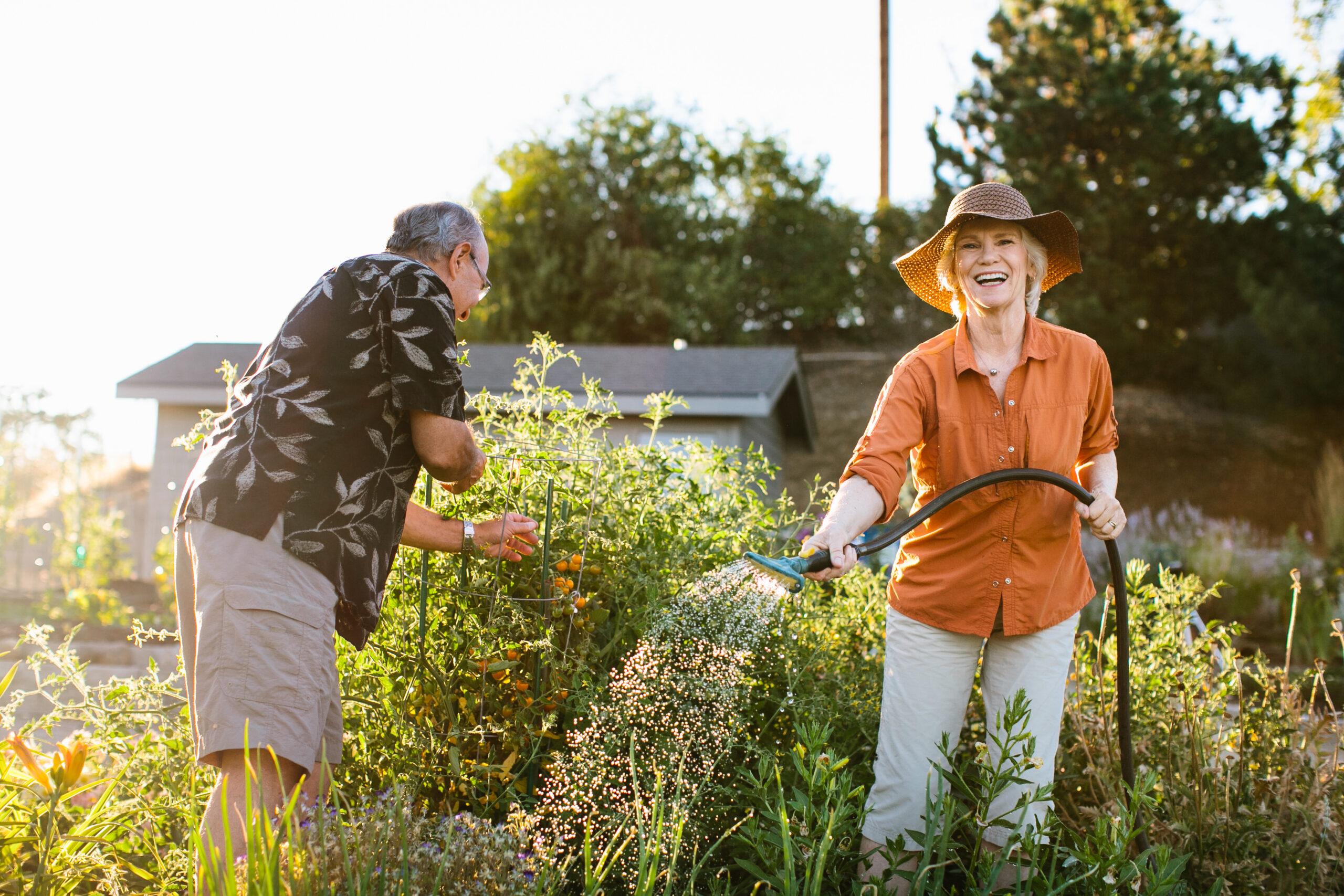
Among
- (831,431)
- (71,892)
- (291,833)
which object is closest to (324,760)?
(291,833)

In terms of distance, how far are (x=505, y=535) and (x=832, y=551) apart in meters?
0.83

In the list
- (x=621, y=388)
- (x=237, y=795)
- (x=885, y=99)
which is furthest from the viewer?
(x=885, y=99)

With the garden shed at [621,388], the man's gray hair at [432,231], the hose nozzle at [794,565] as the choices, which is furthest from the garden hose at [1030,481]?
the garden shed at [621,388]

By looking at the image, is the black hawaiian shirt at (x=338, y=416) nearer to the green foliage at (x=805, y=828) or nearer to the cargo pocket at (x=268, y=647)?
the cargo pocket at (x=268, y=647)

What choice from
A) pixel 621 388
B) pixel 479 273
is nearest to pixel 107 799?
pixel 479 273

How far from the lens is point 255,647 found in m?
2.01

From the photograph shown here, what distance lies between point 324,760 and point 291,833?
0.16 metres

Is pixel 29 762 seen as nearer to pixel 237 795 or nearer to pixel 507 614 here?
pixel 237 795

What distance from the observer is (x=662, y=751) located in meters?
2.36

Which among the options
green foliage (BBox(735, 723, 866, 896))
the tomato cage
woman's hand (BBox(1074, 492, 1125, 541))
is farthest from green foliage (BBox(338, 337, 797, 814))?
woman's hand (BBox(1074, 492, 1125, 541))

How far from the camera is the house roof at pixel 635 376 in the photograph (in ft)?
31.3

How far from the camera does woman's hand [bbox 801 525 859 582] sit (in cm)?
211

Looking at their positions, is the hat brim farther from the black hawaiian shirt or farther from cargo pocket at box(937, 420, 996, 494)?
the black hawaiian shirt

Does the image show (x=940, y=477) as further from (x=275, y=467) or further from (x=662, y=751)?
(x=275, y=467)
